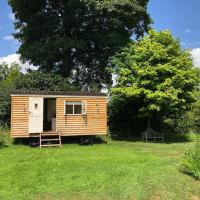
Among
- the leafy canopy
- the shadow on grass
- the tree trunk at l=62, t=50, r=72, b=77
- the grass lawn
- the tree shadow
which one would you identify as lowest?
the grass lawn

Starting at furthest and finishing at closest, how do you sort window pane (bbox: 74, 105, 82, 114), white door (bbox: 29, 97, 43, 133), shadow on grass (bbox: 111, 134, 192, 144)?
shadow on grass (bbox: 111, 134, 192, 144) < window pane (bbox: 74, 105, 82, 114) < white door (bbox: 29, 97, 43, 133)

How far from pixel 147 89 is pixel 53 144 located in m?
6.61

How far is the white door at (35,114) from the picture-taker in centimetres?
2186

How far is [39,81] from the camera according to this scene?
28.0 m

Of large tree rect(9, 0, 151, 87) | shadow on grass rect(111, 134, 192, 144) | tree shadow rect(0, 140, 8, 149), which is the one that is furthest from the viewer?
large tree rect(9, 0, 151, 87)

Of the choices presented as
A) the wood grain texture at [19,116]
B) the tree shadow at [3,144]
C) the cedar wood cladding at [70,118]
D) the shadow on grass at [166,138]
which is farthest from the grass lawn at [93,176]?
the shadow on grass at [166,138]

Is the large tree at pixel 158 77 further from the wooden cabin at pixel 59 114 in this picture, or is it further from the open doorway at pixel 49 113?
the open doorway at pixel 49 113

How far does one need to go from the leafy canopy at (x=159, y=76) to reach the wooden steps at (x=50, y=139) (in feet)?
16.4

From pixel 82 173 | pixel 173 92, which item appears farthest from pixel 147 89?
pixel 82 173

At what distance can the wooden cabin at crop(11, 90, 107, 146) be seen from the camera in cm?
2166

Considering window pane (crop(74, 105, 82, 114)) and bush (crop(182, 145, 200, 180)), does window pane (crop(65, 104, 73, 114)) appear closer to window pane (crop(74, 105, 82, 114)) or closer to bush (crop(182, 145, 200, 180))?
window pane (crop(74, 105, 82, 114))

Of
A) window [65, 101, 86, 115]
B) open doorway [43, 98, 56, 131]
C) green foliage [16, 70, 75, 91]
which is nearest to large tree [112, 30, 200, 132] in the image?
window [65, 101, 86, 115]

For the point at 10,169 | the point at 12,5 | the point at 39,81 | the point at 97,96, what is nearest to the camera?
the point at 10,169

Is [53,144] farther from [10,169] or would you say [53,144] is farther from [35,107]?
[10,169]
